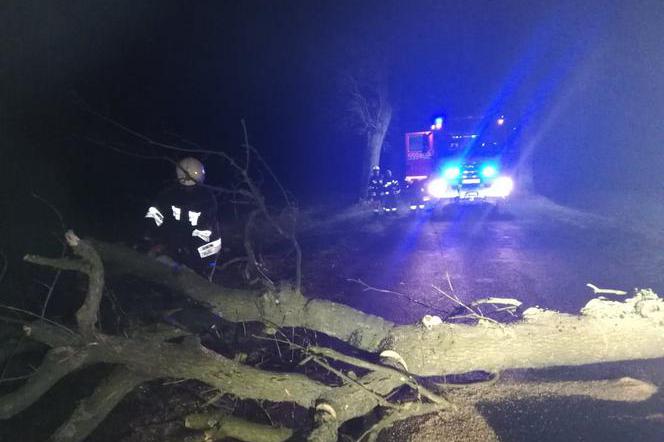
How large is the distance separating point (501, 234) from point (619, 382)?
595 centimetres

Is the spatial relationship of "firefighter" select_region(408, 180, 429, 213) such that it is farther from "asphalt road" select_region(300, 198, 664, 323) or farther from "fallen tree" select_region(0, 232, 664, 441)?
"fallen tree" select_region(0, 232, 664, 441)

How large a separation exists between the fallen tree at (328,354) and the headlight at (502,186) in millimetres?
7980

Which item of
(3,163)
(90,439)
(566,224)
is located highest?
(3,163)

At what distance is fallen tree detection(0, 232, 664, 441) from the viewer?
277cm

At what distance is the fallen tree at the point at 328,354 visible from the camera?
9.10 feet

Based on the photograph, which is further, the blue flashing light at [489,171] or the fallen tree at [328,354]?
the blue flashing light at [489,171]

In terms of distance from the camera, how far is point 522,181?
14852mm

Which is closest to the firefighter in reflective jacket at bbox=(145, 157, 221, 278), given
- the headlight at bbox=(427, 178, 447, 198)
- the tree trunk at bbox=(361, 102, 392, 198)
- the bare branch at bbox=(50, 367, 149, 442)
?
the bare branch at bbox=(50, 367, 149, 442)

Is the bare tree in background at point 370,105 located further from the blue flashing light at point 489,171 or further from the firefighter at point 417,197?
Answer: the blue flashing light at point 489,171

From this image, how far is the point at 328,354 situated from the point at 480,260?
492cm

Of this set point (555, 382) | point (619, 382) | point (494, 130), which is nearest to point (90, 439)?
point (555, 382)

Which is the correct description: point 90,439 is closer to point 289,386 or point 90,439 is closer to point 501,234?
point 289,386

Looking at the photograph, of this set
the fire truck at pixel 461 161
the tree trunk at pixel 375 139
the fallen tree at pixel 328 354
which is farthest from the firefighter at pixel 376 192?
the fallen tree at pixel 328 354

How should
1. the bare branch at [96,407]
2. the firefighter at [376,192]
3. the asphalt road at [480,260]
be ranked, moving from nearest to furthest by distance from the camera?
1. the bare branch at [96,407]
2. the asphalt road at [480,260]
3. the firefighter at [376,192]
